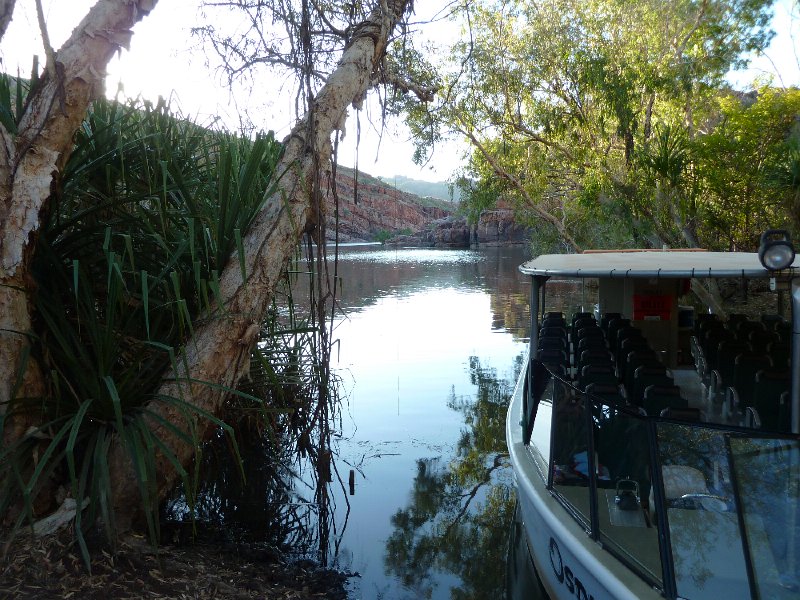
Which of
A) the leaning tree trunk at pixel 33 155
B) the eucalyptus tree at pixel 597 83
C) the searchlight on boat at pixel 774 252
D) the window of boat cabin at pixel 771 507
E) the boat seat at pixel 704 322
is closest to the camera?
the window of boat cabin at pixel 771 507

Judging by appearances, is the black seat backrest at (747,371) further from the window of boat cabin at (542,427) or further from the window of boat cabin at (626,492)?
the window of boat cabin at (626,492)

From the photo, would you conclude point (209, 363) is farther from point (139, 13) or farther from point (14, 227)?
point (139, 13)

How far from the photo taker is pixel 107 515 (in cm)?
399

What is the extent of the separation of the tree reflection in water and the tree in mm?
2475

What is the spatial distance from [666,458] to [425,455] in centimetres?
595

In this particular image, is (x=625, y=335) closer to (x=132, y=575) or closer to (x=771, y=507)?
(x=771, y=507)

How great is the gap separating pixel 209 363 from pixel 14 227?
1.29 metres

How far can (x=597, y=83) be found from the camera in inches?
692

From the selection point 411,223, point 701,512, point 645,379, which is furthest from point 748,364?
point 411,223

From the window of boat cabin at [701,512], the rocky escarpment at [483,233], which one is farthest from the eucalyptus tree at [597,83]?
the rocky escarpment at [483,233]

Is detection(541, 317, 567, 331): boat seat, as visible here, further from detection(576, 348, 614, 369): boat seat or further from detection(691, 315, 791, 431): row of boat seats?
detection(576, 348, 614, 369): boat seat

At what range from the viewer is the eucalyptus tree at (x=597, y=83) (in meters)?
18.1

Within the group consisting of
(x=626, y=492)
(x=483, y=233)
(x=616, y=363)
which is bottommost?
(x=626, y=492)

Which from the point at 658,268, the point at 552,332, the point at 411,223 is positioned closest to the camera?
the point at 658,268
